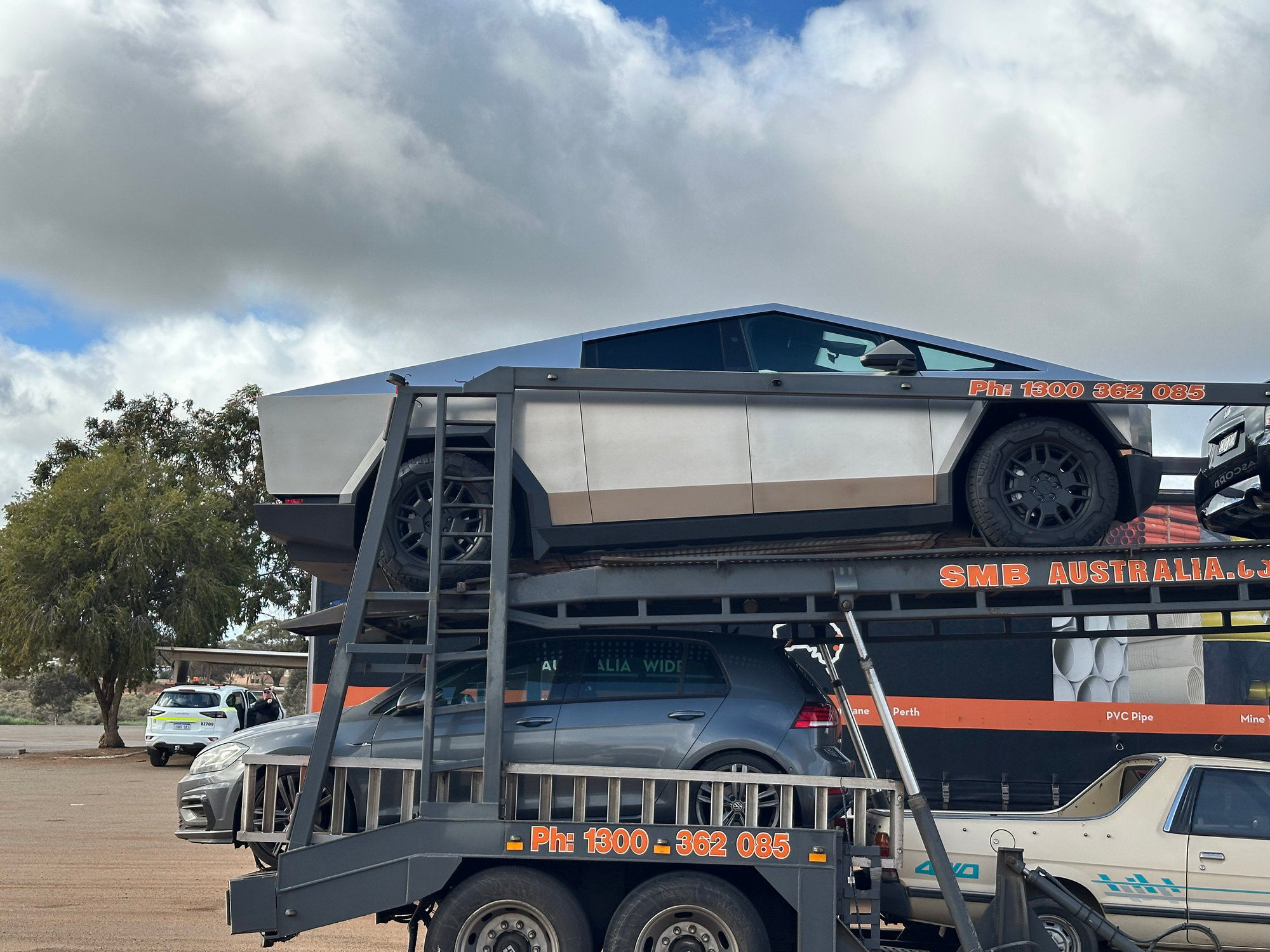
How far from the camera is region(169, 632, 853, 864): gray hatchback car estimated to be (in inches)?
198

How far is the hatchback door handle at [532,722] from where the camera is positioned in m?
5.08

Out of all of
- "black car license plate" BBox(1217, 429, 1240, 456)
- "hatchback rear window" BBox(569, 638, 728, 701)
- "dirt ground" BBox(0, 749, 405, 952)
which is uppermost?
"black car license plate" BBox(1217, 429, 1240, 456)

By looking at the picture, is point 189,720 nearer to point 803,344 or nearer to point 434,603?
point 434,603

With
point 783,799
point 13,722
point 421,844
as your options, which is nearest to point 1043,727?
point 783,799

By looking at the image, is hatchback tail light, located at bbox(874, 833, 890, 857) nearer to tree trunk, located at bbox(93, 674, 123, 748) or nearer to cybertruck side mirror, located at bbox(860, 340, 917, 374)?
cybertruck side mirror, located at bbox(860, 340, 917, 374)

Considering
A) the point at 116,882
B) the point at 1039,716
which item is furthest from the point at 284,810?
the point at 1039,716

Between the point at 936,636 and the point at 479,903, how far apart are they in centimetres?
266

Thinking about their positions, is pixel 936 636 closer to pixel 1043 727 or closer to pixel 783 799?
pixel 783 799

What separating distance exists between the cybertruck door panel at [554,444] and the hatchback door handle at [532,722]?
3.16 feet

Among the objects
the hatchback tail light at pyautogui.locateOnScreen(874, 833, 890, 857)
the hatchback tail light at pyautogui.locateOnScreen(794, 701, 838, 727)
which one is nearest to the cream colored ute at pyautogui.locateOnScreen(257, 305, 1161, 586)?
the hatchback tail light at pyautogui.locateOnScreen(794, 701, 838, 727)

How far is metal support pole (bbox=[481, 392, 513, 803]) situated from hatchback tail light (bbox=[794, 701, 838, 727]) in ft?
4.57

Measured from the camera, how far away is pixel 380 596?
4883 mm

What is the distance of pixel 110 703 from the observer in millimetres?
23953

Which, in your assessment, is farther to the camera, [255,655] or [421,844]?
[255,655]
